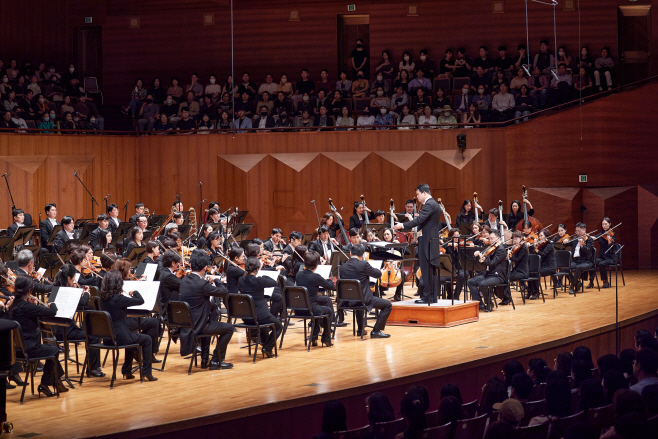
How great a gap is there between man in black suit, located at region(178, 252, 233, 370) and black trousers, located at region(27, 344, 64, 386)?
1310 millimetres

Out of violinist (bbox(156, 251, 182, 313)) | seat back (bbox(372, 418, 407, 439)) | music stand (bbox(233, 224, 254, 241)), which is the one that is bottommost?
seat back (bbox(372, 418, 407, 439))

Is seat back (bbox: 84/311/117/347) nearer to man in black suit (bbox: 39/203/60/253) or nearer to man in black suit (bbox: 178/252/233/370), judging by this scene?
man in black suit (bbox: 178/252/233/370)

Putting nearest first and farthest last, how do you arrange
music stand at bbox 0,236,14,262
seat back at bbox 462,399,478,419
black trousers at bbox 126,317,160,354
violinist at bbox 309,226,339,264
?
seat back at bbox 462,399,478,419 < black trousers at bbox 126,317,160,354 < music stand at bbox 0,236,14,262 < violinist at bbox 309,226,339,264

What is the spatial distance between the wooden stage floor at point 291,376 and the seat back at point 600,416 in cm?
215

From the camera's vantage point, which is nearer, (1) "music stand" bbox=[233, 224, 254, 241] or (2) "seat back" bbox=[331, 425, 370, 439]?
(2) "seat back" bbox=[331, 425, 370, 439]

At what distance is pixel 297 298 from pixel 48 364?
104 inches

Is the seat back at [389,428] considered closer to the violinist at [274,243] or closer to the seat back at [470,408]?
the seat back at [470,408]

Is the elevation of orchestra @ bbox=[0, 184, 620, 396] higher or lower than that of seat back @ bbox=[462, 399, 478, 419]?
higher

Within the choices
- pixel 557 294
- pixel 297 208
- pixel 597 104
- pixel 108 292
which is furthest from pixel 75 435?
pixel 597 104

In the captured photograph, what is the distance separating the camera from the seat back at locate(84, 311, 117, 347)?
21.2ft

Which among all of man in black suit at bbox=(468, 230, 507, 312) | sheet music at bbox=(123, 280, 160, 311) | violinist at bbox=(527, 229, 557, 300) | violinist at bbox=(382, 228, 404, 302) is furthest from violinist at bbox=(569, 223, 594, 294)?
sheet music at bbox=(123, 280, 160, 311)

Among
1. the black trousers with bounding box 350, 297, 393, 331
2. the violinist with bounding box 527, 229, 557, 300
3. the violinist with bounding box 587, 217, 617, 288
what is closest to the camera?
the black trousers with bounding box 350, 297, 393, 331

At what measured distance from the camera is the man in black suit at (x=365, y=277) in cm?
870

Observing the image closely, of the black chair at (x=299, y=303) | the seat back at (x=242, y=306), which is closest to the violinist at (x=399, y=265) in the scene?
the black chair at (x=299, y=303)
